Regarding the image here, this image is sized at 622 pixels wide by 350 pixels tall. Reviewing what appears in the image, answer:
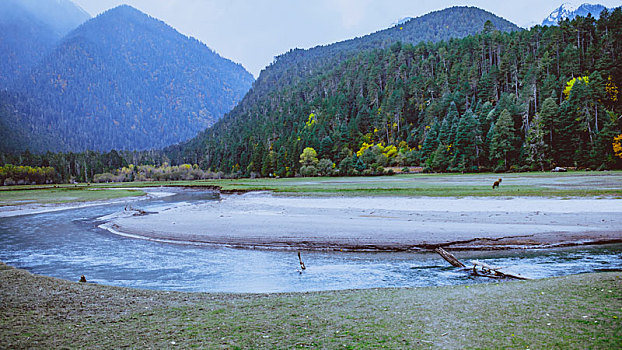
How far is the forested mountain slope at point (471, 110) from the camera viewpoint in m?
69.1

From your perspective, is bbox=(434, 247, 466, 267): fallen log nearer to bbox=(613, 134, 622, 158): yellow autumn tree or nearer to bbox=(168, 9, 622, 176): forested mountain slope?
bbox=(613, 134, 622, 158): yellow autumn tree

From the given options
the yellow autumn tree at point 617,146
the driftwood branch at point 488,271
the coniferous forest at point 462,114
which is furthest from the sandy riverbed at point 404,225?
the coniferous forest at point 462,114

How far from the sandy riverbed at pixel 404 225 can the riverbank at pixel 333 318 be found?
8.40 metres

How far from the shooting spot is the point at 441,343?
573 centimetres

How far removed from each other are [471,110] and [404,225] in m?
86.0

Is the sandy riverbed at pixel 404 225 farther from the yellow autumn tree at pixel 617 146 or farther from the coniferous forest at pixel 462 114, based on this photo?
the coniferous forest at pixel 462 114

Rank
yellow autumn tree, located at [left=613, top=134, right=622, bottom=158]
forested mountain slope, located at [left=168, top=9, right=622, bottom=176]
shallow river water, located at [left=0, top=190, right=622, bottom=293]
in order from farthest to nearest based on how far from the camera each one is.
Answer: forested mountain slope, located at [left=168, top=9, right=622, bottom=176]
yellow autumn tree, located at [left=613, top=134, right=622, bottom=158]
shallow river water, located at [left=0, top=190, right=622, bottom=293]

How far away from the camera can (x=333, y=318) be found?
733 cm

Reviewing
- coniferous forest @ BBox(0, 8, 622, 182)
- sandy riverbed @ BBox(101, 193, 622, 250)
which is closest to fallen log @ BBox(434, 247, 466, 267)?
sandy riverbed @ BBox(101, 193, 622, 250)

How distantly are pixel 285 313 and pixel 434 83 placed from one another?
12418cm

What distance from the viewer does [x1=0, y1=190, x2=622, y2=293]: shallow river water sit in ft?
41.1

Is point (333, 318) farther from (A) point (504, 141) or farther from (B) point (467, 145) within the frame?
(B) point (467, 145)

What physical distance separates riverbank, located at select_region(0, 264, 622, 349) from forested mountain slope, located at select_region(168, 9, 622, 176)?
67099 mm

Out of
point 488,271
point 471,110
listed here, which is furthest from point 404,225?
point 471,110
